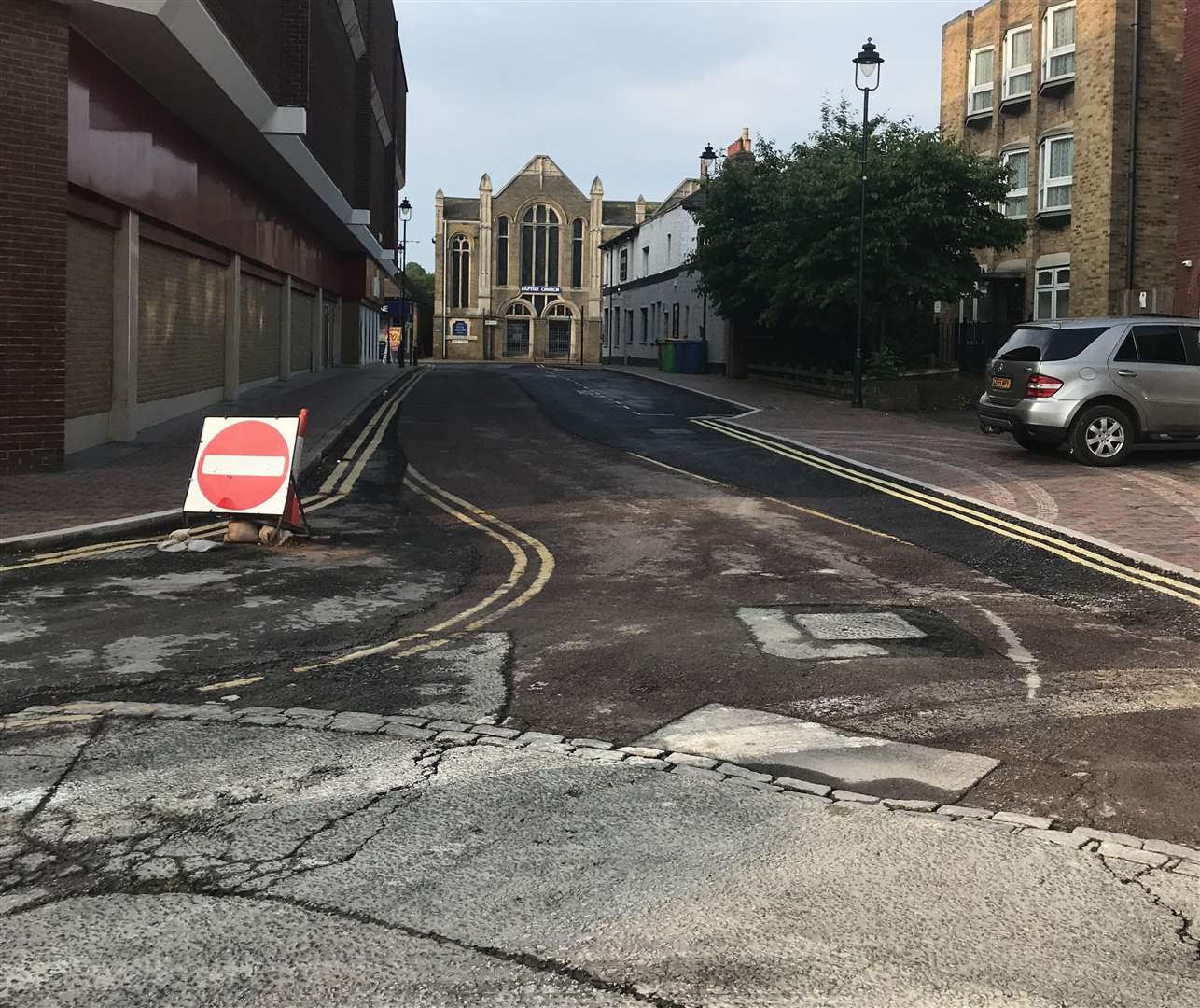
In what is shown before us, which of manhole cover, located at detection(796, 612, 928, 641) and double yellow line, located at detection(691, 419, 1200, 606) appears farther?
double yellow line, located at detection(691, 419, 1200, 606)

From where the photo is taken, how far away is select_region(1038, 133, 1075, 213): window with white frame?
1313 inches

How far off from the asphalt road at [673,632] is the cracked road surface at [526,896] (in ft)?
2.41

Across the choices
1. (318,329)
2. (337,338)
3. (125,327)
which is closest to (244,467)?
(125,327)

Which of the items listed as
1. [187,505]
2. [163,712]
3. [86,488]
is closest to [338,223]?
[86,488]

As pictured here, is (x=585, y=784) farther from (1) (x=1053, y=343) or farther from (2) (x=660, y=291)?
(2) (x=660, y=291)

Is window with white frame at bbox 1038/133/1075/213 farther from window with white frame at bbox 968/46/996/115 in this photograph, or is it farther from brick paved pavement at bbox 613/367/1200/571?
brick paved pavement at bbox 613/367/1200/571

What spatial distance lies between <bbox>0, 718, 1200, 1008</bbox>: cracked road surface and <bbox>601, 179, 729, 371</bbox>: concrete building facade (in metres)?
41.9

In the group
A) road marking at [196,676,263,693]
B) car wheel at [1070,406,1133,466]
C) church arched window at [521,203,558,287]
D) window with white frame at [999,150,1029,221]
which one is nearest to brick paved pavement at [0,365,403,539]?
road marking at [196,676,263,693]

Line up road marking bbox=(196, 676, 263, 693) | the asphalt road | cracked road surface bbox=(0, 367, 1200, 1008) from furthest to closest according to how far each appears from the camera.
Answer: road marking bbox=(196, 676, 263, 693), the asphalt road, cracked road surface bbox=(0, 367, 1200, 1008)

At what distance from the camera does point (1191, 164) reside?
26141mm

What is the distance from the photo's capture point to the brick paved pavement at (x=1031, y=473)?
12.2m

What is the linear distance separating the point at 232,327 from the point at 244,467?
16.9 meters

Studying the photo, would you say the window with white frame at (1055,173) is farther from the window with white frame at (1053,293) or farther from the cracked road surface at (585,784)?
the cracked road surface at (585,784)

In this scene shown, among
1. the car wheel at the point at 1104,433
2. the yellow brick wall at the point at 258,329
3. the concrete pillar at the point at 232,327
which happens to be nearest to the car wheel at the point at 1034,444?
the car wheel at the point at 1104,433
